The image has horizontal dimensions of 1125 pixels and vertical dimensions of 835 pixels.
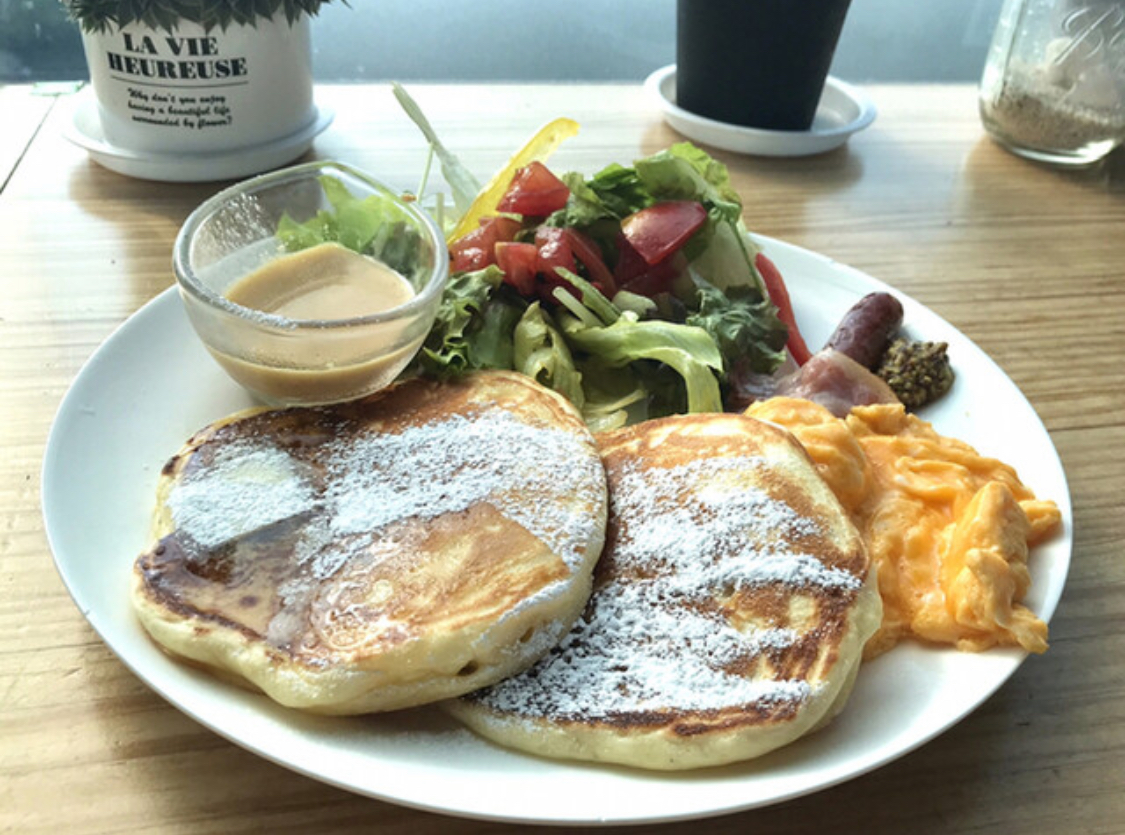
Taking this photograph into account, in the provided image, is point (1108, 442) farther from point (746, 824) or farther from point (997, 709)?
point (746, 824)

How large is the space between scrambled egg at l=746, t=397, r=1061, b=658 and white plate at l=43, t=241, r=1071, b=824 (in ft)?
0.16

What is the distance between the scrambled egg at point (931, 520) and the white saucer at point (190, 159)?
2.06 meters

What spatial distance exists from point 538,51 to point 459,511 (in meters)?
3.26

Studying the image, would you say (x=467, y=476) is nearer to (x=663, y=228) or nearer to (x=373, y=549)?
(x=373, y=549)

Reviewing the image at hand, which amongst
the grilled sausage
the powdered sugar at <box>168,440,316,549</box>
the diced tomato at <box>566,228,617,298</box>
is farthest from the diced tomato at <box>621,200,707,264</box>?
the powdered sugar at <box>168,440,316,549</box>

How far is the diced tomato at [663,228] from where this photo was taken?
106 inches

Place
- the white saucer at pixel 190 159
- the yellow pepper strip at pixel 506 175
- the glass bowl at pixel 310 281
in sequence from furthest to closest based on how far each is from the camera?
the white saucer at pixel 190 159 < the yellow pepper strip at pixel 506 175 < the glass bowl at pixel 310 281

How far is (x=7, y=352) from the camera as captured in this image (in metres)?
2.55

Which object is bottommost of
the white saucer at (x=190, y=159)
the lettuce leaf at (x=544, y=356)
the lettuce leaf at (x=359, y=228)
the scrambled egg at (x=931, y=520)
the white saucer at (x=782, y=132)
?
the white saucer at (x=782, y=132)

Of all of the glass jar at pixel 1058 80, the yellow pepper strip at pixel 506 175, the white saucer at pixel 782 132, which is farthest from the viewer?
the white saucer at pixel 782 132

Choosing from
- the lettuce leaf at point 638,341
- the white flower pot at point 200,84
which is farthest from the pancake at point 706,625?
the white flower pot at point 200,84

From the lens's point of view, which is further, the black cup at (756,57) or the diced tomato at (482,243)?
the black cup at (756,57)

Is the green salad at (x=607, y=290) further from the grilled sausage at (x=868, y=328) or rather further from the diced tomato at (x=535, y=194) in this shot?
the grilled sausage at (x=868, y=328)

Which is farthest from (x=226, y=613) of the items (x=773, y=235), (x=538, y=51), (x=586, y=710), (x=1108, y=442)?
(x=538, y=51)
